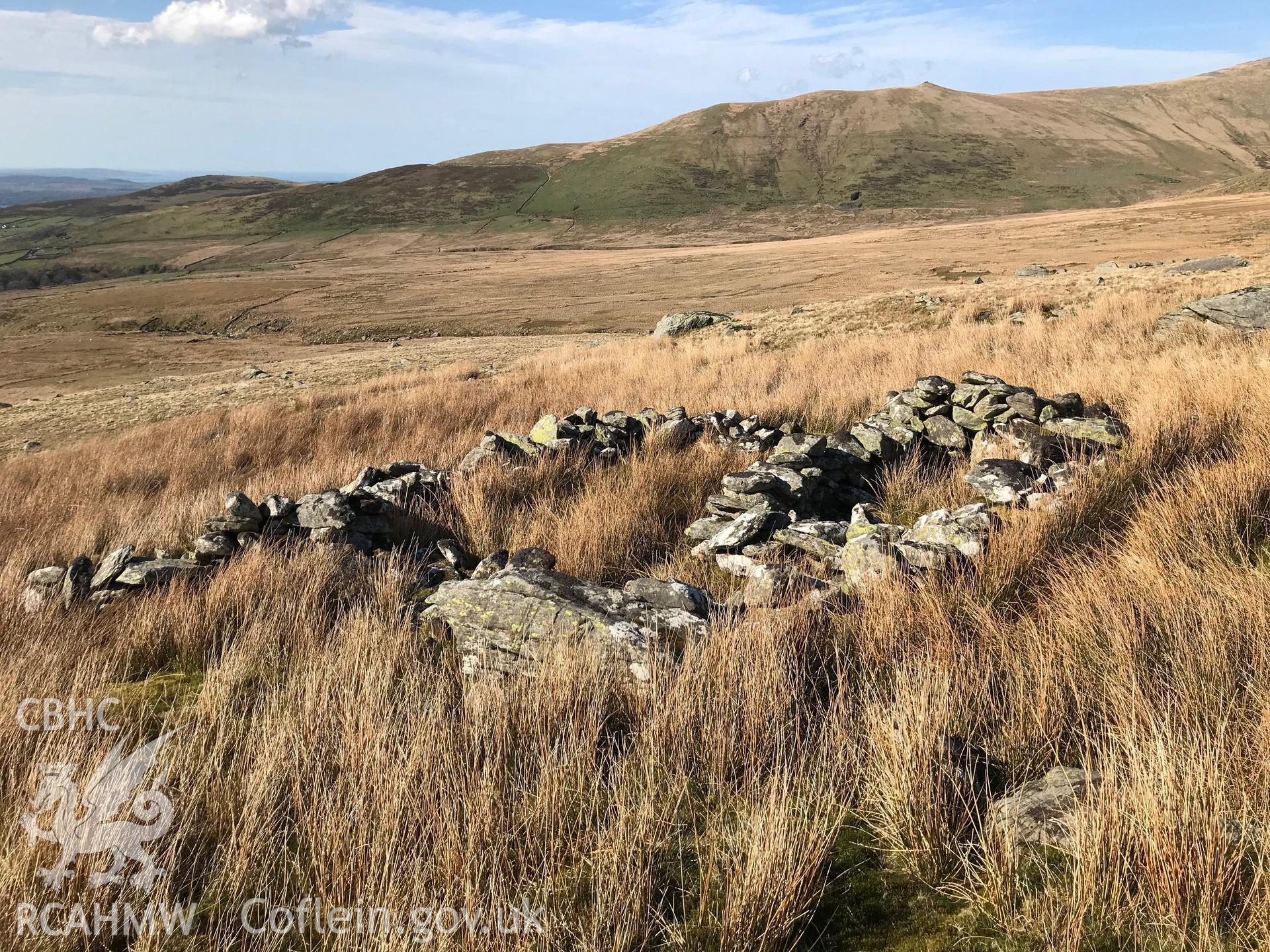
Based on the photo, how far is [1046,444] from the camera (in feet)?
23.5

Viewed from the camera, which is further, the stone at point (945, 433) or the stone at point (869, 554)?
the stone at point (945, 433)

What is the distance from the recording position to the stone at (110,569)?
553 cm

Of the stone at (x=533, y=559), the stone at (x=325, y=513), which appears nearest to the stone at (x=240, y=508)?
the stone at (x=325, y=513)

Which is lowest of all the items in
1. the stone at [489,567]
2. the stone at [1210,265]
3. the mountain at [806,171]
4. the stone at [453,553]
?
the stone at [453,553]

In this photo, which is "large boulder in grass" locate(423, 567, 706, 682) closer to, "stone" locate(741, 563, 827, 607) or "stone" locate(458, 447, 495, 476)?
"stone" locate(741, 563, 827, 607)

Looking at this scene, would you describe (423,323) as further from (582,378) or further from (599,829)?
(599,829)

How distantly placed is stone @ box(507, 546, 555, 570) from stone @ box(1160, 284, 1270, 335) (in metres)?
12.5

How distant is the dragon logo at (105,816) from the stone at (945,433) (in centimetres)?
834

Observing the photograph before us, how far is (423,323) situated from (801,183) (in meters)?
124

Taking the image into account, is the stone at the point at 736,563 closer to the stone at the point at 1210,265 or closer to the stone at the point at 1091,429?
the stone at the point at 1091,429

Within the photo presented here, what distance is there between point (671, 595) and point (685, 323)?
881 inches

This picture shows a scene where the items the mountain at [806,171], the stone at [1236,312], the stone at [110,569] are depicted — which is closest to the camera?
the stone at [110,569]

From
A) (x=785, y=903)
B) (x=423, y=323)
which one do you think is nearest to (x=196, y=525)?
(x=785, y=903)

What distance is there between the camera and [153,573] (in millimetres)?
5500
